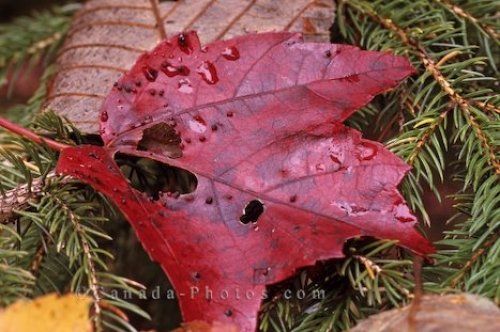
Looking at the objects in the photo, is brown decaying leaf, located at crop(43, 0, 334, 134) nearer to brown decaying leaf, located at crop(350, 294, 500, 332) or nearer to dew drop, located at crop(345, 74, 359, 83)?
dew drop, located at crop(345, 74, 359, 83)

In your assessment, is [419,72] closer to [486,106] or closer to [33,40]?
[486,106]

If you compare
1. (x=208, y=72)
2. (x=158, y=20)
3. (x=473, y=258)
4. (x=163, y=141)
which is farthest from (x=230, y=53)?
(x=473, y=258)

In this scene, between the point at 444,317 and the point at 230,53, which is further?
the point at 230,53

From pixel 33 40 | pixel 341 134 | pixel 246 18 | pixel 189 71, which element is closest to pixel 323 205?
pixel 341 134

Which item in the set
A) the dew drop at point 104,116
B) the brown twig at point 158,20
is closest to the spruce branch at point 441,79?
the brown twig at point 158,20

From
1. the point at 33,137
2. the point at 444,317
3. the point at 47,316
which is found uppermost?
the point at 33,137

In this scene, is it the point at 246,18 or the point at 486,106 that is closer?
the point at 486,106

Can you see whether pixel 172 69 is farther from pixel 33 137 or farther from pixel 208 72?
pixel 33 137

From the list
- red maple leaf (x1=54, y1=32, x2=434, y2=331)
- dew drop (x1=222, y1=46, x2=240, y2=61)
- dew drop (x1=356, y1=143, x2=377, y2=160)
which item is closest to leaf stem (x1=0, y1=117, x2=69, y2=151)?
red maple leaf (x1=54, y1=32, x2=434, y2=331)
